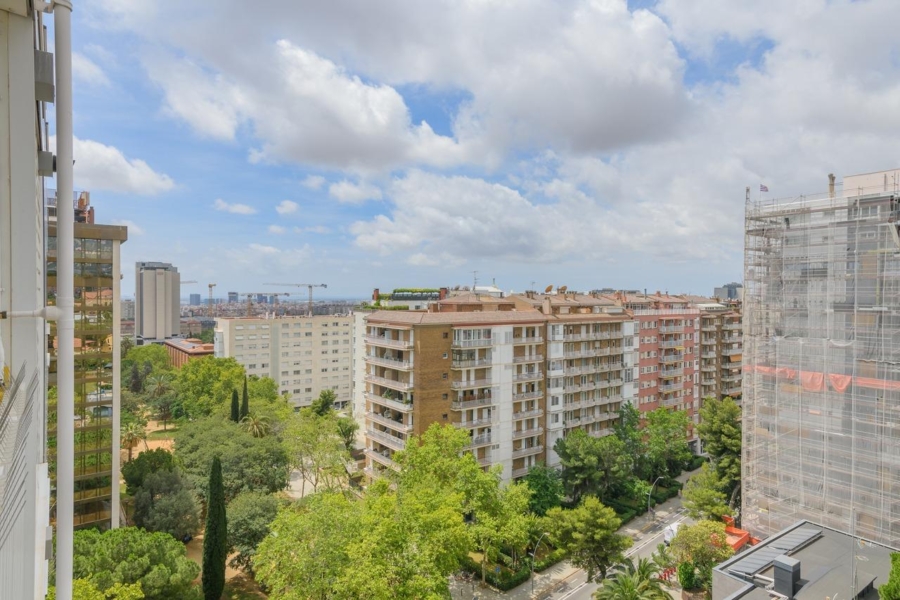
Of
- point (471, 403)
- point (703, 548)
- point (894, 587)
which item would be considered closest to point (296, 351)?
point (471, 403)

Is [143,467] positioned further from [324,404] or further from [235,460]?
[324,404]

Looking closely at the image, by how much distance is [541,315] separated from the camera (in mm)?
39188

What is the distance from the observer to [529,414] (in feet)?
123

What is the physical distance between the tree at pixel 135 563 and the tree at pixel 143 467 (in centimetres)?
1088

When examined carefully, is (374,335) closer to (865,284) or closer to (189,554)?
(189,554)

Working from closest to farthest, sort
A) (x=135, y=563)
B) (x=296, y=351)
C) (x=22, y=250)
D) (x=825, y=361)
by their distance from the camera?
1. (x=22, y=250)
2. (x=135, y=563)
3. (x=825, y=361)
4. (x=296, y=351)

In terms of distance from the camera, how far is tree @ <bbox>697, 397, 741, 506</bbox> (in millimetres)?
33312

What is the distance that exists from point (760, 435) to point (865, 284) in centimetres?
947

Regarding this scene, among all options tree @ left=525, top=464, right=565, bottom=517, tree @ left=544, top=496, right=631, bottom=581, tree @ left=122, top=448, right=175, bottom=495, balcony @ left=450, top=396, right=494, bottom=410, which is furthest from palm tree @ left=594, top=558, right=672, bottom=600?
tree @ left=122, top=448, right=175, bottom=495

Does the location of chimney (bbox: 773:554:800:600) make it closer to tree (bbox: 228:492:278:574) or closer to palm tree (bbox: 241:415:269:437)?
tree (bbox: 228:492:278:574)

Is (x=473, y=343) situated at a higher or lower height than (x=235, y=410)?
higher

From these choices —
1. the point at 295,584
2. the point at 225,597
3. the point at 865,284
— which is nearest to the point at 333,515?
the point at 295,584

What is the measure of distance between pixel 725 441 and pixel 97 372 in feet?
126

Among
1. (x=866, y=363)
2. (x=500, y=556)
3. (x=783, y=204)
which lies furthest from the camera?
(x=500, y=556)
